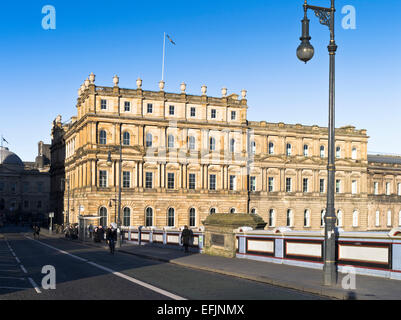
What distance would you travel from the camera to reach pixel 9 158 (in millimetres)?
159125

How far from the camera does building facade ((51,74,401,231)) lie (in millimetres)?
69250

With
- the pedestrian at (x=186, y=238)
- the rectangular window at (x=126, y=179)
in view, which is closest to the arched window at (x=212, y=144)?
the rectangular window at (x=126, y=179)

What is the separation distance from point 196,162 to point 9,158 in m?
101

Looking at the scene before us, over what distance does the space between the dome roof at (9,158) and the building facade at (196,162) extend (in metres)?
76.0

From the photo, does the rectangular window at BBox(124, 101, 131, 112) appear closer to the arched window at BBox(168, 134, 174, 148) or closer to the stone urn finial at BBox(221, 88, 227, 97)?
the arched window at BBox(168, 134, 174, 148)

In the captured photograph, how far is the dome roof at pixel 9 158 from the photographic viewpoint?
518ft

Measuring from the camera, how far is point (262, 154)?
79.4 meters

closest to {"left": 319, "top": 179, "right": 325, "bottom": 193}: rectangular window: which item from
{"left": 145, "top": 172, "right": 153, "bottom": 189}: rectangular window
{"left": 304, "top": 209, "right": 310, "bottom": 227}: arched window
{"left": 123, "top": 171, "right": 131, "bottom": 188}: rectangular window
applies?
{"left": 304, "top": 209, "right": 310, "bottom": 227}: arched window

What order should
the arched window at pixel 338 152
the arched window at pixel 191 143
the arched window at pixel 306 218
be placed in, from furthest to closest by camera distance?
the arched window at pixel 338 152 < the arched window at pixel 306 218 < the arched window at pixel 191 143

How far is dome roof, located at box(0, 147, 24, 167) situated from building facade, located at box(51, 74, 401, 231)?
76.0 meters

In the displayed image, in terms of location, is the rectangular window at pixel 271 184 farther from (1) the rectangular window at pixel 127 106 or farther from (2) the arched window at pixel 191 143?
(1) the rectangular window at pixel 127 106

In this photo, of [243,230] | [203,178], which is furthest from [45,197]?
[243,230]

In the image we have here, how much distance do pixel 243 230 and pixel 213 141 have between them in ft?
156
